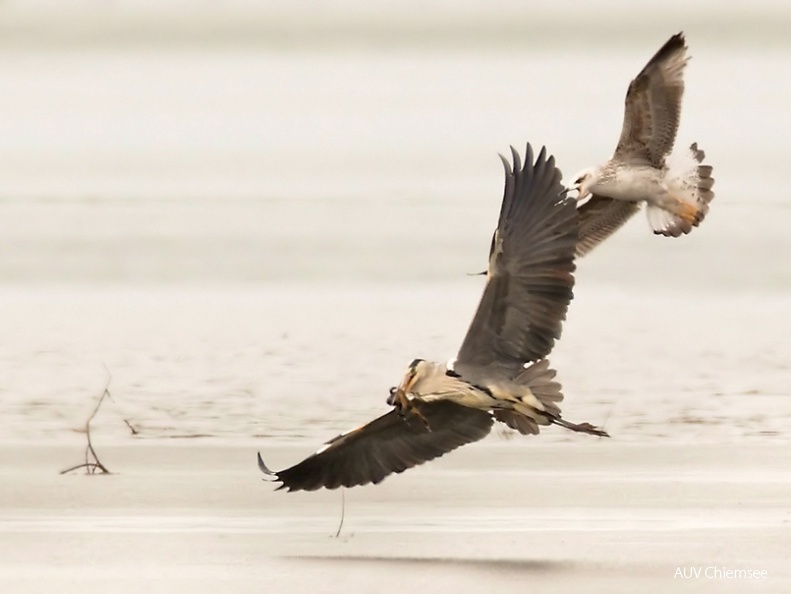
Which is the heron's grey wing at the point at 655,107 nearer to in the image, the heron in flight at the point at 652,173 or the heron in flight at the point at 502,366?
the heron in flight at the point at 652,173

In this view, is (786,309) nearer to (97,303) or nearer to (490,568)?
(97,303)

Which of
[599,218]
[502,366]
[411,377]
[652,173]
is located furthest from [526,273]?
[652,173]

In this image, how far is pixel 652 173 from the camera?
9.26m

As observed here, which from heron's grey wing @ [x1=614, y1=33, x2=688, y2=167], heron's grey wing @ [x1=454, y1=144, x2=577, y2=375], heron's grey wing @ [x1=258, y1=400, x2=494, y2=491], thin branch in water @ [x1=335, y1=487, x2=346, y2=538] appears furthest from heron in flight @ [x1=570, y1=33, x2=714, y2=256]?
thin branch in water @ [x1=335, y1=487, x2=346, y2=538]

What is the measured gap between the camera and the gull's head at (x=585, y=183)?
9.03m

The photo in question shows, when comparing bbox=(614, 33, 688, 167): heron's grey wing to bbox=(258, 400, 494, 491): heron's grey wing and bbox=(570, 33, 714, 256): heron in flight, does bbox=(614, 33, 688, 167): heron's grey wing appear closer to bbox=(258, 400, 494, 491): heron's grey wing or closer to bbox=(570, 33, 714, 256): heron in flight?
bbox=(570, 33, 714, 256): heron in flight

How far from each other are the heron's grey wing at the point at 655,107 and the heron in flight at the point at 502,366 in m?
1.46

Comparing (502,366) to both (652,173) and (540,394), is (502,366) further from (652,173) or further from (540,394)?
(652,173)

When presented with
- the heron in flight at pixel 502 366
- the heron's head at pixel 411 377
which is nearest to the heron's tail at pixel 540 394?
the heron in flight at pixel 502 366

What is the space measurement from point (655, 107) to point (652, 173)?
1.03ft

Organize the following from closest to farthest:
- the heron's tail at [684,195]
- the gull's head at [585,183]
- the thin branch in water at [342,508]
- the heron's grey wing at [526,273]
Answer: the heron's grey wing at [526,273], the thin branch in water at [342,508], the gull's head at [585,183], the heron's tail at [684,195]

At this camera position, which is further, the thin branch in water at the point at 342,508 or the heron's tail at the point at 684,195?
the heron's tail at the point at 684,195

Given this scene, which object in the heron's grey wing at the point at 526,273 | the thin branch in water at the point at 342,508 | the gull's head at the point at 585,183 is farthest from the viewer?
the gull's head at the point at 585,183

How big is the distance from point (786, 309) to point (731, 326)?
598mm
